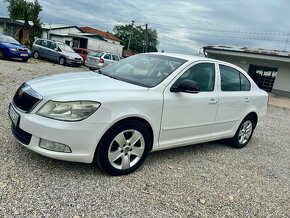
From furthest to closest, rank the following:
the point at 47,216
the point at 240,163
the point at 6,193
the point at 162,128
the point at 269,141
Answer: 1. the point at 269,141
2. the point at 240,163
3. the point at 162,128
4. the point at 6,193
5. the point at 47,216

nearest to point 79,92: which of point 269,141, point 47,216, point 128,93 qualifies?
point 128,93

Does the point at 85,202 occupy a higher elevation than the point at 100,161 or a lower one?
lower

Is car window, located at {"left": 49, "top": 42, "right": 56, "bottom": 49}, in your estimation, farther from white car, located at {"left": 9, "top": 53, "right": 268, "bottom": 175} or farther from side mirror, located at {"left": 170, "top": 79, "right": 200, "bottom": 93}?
side mirror, located at {"left": 170, "top": 79, "right": 200, "bottom": 93}

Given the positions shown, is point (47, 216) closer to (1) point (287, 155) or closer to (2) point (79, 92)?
(2) point (79, 92)

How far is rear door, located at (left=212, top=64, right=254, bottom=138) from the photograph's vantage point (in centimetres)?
512

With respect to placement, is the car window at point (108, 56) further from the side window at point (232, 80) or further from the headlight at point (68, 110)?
the headlight at point (68, 110)

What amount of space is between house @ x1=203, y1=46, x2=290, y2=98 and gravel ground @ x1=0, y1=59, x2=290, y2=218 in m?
17.6

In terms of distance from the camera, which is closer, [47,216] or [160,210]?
[47,216]

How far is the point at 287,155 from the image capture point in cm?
614

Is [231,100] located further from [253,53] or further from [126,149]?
[253,53]

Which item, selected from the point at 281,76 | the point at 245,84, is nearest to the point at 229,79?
the point at 245,84

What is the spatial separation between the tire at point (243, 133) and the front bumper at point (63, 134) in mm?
3213

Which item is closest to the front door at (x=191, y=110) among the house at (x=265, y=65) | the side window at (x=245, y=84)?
the side window at (x=245, y=84)

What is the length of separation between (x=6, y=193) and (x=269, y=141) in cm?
582
